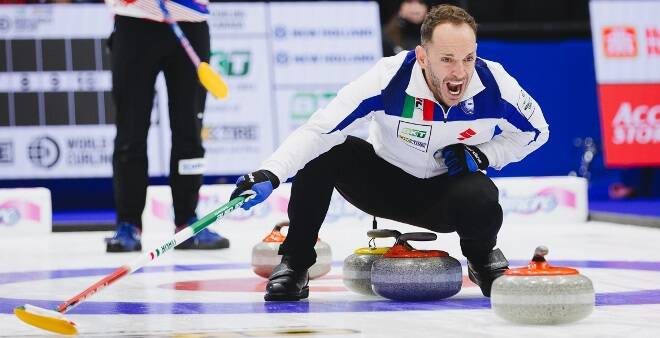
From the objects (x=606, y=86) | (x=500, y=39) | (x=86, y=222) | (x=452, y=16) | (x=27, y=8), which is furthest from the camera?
(x=500, y=39)

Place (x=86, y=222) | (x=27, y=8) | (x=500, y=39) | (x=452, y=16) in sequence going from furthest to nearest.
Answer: (x=500, y=39)
(x=27, y=8)
(x=86, y=222)
(x=452, y=16)

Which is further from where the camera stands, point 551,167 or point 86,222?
point 551,167

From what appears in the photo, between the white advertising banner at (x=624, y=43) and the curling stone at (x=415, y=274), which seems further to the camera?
the white advertising banner at (x=624, y=43)

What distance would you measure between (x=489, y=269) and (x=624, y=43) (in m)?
5.53

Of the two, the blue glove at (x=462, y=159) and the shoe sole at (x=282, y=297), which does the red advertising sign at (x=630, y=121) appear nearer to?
the blue glove at (x=462, y=159)

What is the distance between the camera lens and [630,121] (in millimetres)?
8836

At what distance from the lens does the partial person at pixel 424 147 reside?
3.67 meters

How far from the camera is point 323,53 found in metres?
8.71

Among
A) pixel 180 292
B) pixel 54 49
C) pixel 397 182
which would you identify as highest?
pixel 54 49

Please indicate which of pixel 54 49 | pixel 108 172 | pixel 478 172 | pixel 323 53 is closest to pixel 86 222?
pixel 108 172

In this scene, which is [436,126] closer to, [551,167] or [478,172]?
[478,172]

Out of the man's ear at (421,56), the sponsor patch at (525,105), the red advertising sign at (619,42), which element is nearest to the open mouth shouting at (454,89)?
the man's ear at (421,56)

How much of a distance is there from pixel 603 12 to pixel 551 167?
120cm

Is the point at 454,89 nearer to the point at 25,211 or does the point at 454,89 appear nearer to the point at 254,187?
the point at 254,187
